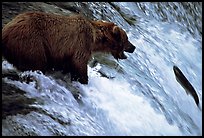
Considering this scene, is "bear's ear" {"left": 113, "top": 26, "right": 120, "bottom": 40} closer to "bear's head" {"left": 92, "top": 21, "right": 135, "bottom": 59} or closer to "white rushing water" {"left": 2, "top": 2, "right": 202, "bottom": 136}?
"bear's head" {"left": 92, "top": 21, "right": 135, "bottom": 59}

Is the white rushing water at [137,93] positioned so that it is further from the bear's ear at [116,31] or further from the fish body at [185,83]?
the bear's ear at [116,31]

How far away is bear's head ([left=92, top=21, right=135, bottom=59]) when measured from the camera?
590cm

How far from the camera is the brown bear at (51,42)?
4.87 m

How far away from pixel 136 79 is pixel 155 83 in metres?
0.48

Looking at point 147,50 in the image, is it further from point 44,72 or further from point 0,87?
point 0,87

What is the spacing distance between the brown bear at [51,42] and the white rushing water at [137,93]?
142 mm

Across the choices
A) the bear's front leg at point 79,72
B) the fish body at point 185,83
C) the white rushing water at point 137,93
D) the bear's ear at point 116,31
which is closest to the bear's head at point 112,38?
the bear's ear at point 116,31

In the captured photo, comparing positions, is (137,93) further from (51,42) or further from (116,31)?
(51,42)

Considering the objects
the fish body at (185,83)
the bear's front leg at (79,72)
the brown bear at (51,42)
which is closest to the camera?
the brown bear at (51,42)

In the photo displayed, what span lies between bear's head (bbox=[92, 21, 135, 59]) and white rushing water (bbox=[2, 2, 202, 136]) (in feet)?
0.93

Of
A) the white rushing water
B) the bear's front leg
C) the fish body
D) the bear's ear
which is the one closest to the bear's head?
the bear's ear

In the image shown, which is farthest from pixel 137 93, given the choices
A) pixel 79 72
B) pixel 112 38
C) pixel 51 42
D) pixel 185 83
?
pixel 185 83


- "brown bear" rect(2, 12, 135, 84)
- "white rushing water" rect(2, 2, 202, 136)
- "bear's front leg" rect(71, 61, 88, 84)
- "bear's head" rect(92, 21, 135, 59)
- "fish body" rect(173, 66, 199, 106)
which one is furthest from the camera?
"fish body" rect(173, 66, 199, 106)

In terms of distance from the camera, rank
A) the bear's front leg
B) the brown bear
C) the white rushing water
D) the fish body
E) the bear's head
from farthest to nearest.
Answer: the fish body
the bear's head
the bear's front leg
the brown bear
the white rushing water
